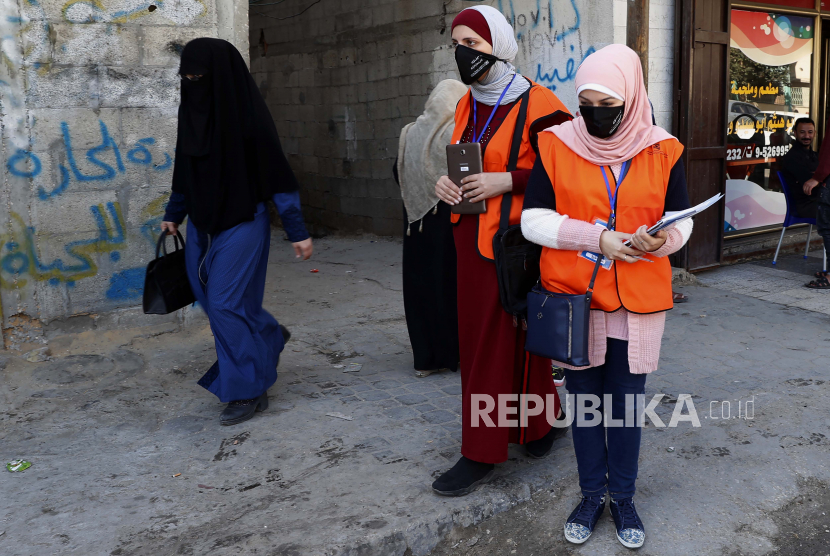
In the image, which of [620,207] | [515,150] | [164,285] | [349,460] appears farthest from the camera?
[164,285]

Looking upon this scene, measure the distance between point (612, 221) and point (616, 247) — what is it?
0.13 metres

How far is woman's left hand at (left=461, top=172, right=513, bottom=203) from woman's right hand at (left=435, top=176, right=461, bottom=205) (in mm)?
77

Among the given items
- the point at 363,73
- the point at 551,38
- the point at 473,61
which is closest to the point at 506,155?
the point at 473,61

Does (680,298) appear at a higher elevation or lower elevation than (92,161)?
lower

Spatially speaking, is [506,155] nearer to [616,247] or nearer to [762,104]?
[616,247]

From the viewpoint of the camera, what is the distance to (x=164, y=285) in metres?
3.80

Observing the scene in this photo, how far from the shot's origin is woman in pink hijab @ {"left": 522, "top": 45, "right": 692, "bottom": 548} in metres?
2.45

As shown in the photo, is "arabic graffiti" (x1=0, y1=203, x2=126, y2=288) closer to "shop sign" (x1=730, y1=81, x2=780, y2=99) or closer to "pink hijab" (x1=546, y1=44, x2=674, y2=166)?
"pink hijab" (x1=546, y1=44, x2=674, y2=166)

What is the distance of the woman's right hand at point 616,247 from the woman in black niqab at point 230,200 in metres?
1.76

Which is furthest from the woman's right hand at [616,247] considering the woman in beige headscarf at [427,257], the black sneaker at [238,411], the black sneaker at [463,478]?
the black sneaker at [238,411]

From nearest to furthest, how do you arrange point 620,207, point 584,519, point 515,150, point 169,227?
point 620,207
point 584,519
point 515,150
point 169,227

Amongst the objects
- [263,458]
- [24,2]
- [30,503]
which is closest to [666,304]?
[263,458]

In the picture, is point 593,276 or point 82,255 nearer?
point 593,276

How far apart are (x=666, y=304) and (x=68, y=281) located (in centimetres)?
378
